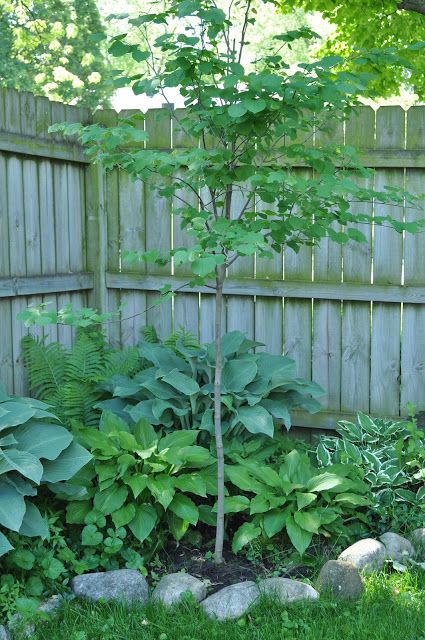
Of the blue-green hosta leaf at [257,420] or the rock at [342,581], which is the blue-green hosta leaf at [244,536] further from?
the blue-green hosta leaf at [257,420]

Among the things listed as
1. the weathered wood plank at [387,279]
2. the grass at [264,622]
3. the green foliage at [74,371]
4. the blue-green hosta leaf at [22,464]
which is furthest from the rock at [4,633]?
the weathered wood plank at [387,279]

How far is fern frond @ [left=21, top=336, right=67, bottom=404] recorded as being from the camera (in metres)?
4.73

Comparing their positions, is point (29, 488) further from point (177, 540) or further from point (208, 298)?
point (208, 298)

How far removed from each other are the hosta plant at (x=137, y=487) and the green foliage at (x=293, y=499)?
0.20 meters

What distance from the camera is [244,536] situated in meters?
3.69

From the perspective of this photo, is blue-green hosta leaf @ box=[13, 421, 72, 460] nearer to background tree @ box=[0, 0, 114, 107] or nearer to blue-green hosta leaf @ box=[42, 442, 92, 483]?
blue-green hosta leaf @ box=[42, 442, 92, 483]

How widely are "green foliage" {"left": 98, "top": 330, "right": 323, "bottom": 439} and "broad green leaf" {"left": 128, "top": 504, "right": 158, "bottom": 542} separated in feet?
1.96

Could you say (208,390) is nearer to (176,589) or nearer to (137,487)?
(137,487)

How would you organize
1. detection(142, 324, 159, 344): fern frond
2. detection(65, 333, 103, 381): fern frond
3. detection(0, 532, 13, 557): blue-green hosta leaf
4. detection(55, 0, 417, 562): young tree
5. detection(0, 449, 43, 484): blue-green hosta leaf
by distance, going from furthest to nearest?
detection(142, 324, 159, 344): fern frond < detection(65, 333, 103, 381): fern frond < detection(0, 449, 43, 484): blue-green hosta leaf < detection(0, 532, 13, 557): blue-green hosta leaf < detection(55, 0, 417, 562): young tree

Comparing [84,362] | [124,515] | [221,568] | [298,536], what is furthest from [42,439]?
[298,536]

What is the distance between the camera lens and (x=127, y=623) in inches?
125

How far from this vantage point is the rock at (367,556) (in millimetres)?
3619

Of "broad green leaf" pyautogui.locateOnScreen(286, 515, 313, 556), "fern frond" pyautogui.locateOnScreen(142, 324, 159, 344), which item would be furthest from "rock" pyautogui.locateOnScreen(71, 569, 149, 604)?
"fern frond" pyautogui.locateOnScreen(142, 324, 159, 344)

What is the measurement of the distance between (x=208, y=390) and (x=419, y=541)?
4.34 feet
